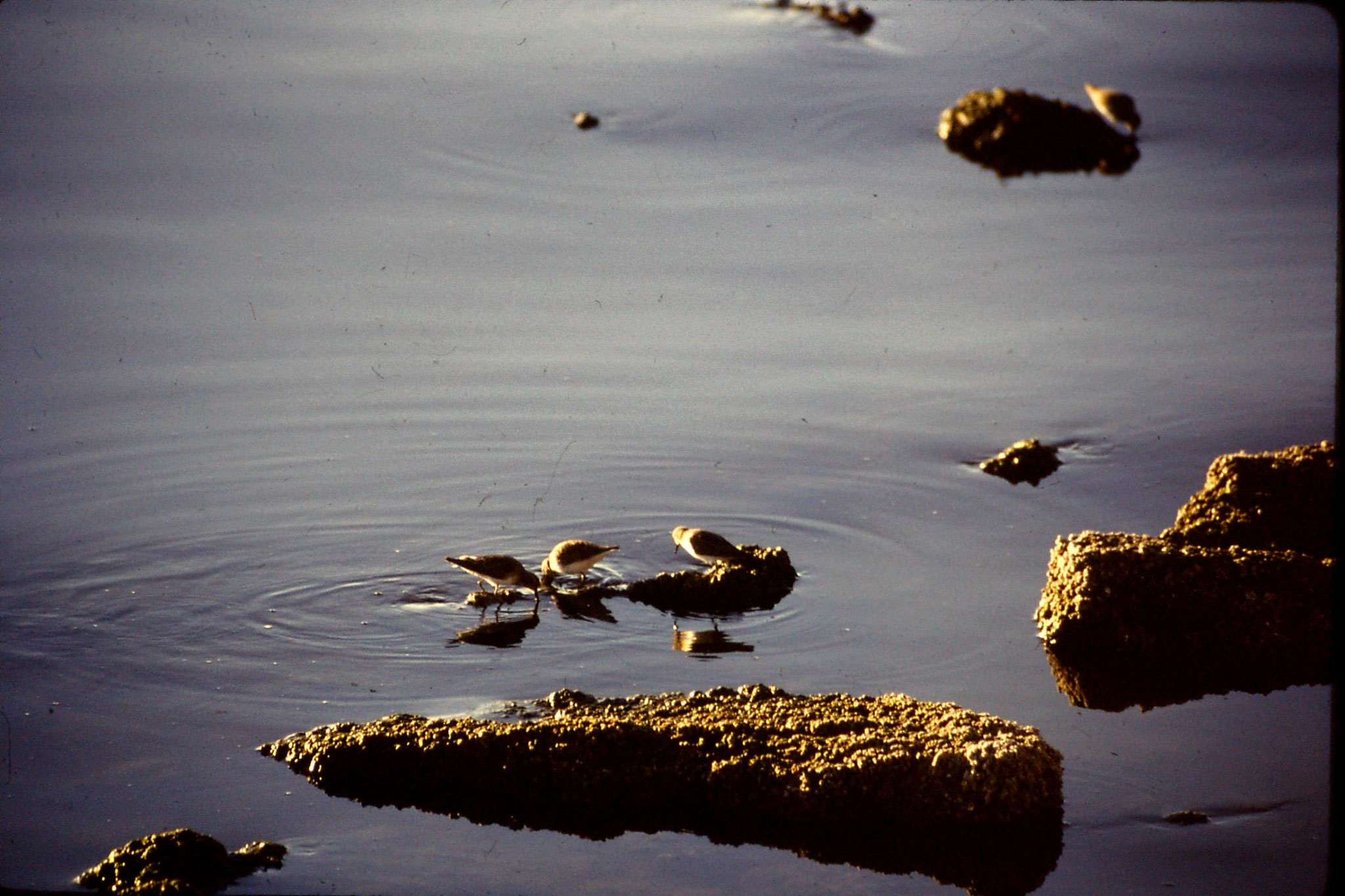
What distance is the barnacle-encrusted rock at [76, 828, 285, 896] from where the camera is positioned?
6.08m

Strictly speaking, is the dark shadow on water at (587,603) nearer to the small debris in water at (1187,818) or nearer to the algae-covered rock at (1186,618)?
the algae-covered rock at (1186,618)

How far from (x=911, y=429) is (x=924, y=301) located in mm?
2690

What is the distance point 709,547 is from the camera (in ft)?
29.8

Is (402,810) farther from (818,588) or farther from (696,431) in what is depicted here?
(696,431)

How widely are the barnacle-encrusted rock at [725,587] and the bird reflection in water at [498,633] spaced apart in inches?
26.9

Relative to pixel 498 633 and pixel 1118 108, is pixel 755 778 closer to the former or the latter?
pixel 498 633

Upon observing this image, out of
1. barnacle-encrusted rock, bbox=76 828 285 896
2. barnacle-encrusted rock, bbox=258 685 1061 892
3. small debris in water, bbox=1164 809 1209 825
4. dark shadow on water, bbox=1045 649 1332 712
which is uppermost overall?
barnacle-encrusted rock, bbox=76 828 285 896

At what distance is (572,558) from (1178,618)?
3.35 m

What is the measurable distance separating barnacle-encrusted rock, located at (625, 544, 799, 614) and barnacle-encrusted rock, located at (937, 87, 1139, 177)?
10.1m

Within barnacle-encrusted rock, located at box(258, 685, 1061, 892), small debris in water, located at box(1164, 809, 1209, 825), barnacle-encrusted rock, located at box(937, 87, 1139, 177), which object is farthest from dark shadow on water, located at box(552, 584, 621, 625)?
barnacle-encrusted rock, located at box(937, 87, 1139, 177)

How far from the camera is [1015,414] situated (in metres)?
11.8

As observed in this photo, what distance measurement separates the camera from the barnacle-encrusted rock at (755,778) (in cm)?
665

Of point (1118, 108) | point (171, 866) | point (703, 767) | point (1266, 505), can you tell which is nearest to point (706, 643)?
point (703, 767)

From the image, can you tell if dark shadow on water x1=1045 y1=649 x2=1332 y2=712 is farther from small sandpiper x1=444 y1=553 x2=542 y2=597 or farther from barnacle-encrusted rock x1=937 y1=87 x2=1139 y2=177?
barnacle-encrusted rock x1=937 y1=87 x2=1139 y2=177
